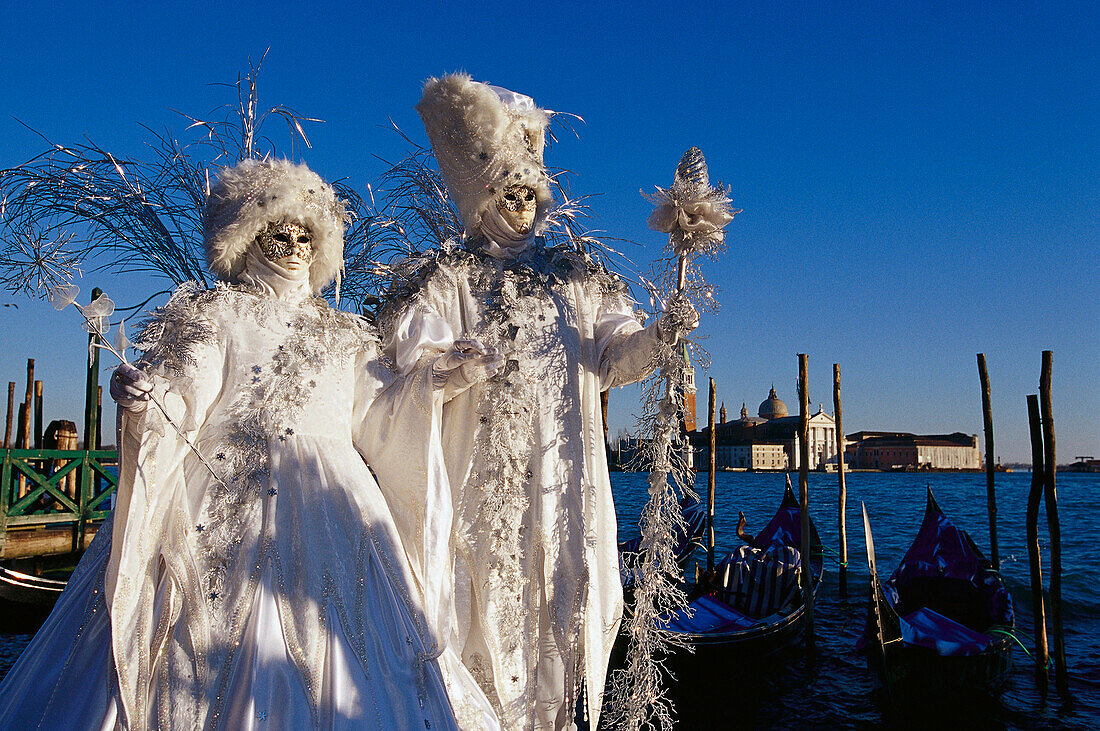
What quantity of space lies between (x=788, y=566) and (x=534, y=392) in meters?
5.85

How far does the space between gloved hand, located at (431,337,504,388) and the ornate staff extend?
1.84 feet

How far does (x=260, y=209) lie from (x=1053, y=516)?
22.7ft

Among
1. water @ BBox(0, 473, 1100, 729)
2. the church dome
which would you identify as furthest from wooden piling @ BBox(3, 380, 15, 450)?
the church dome

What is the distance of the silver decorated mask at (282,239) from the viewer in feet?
8.11

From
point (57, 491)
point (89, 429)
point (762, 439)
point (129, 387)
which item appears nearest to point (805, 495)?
point (129, 387)

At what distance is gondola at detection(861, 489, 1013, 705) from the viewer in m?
5.85

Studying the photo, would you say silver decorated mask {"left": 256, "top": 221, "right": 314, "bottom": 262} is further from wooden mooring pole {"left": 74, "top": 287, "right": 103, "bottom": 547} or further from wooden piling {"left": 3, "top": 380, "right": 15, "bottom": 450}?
wooden piling {"left": 3, "top": 380, "right": 15, "bottom": 450}

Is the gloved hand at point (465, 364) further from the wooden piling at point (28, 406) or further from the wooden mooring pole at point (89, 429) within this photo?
the wooden piling at point (28, 406)

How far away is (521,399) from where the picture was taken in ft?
8.46

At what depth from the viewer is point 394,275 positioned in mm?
2811

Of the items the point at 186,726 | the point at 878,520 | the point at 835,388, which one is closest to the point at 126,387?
the point at 186,726

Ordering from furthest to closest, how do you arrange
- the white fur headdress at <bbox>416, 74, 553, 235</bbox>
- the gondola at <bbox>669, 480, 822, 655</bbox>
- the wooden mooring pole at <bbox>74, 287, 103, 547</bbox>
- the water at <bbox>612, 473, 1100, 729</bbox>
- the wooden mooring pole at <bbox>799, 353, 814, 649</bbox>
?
1. the wooden mooring pole at <bbox>74, 287, 103, 547</bbox>
2. the wooden mooring pole at <bbox>799, 353, 814, 649</bbox>
3. the gondola at <bbox>669, 480, 822, 655</bbox>
4. the water at <bbox>612, 473, 1100, 729</bbox>
5. the white fur headdress at <bbox>416, 74, 553, 235</bbox>

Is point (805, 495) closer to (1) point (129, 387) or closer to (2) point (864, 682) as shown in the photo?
(2) point (864, 682)

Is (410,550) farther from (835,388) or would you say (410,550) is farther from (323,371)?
(835,388)
